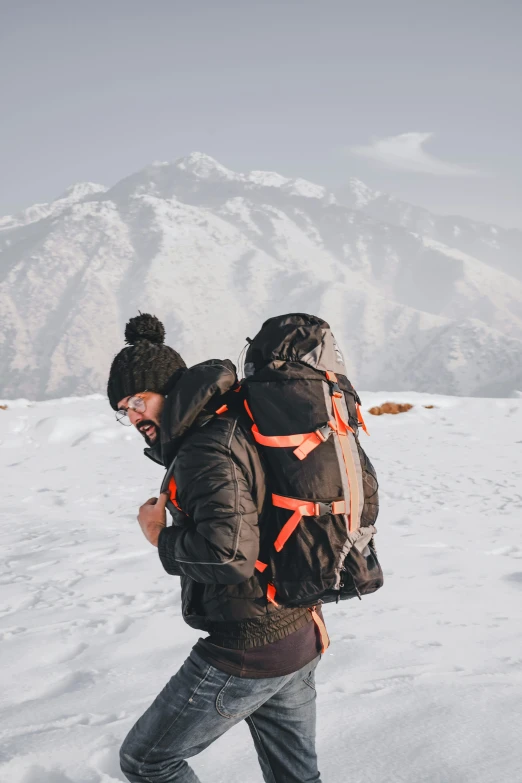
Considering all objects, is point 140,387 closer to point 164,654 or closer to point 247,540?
point 247,540

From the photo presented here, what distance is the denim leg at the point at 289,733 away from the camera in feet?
6.23

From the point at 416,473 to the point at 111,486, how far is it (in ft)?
15.6

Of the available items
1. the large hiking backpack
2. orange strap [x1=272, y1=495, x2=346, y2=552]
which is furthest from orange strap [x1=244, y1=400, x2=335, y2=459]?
orange strap [x1=272, y1=495, x2=346, y2=552]

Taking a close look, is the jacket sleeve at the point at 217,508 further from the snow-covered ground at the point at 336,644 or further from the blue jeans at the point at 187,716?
the snow-covered ground at the point at 336,644

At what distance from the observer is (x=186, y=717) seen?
1738mm

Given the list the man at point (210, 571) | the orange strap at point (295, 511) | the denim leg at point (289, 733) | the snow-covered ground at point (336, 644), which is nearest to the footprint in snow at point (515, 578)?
the snow-covered ground at point (336, 644)

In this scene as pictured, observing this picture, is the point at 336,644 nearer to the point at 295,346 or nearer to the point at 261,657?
the point at 261,657

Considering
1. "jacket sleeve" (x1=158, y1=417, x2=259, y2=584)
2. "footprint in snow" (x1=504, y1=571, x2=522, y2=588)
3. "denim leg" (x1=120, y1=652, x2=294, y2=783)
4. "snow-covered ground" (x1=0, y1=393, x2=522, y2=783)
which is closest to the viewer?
"jacket sleeve" (x1=158, y1=417, x2=259, y2=584)

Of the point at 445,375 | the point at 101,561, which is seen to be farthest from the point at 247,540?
the point at 445,375

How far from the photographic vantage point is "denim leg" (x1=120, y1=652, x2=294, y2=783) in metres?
1.74

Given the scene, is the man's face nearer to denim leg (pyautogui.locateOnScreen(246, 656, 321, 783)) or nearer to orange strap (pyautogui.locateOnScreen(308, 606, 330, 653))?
orange strap (pyautogui.locateOnScreen(308, 606, 330, 653))

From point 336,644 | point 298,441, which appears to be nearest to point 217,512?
point 298,441

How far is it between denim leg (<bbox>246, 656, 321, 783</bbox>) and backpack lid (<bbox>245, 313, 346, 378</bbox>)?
2.91 feet

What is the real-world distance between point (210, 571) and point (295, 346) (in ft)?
2.15
